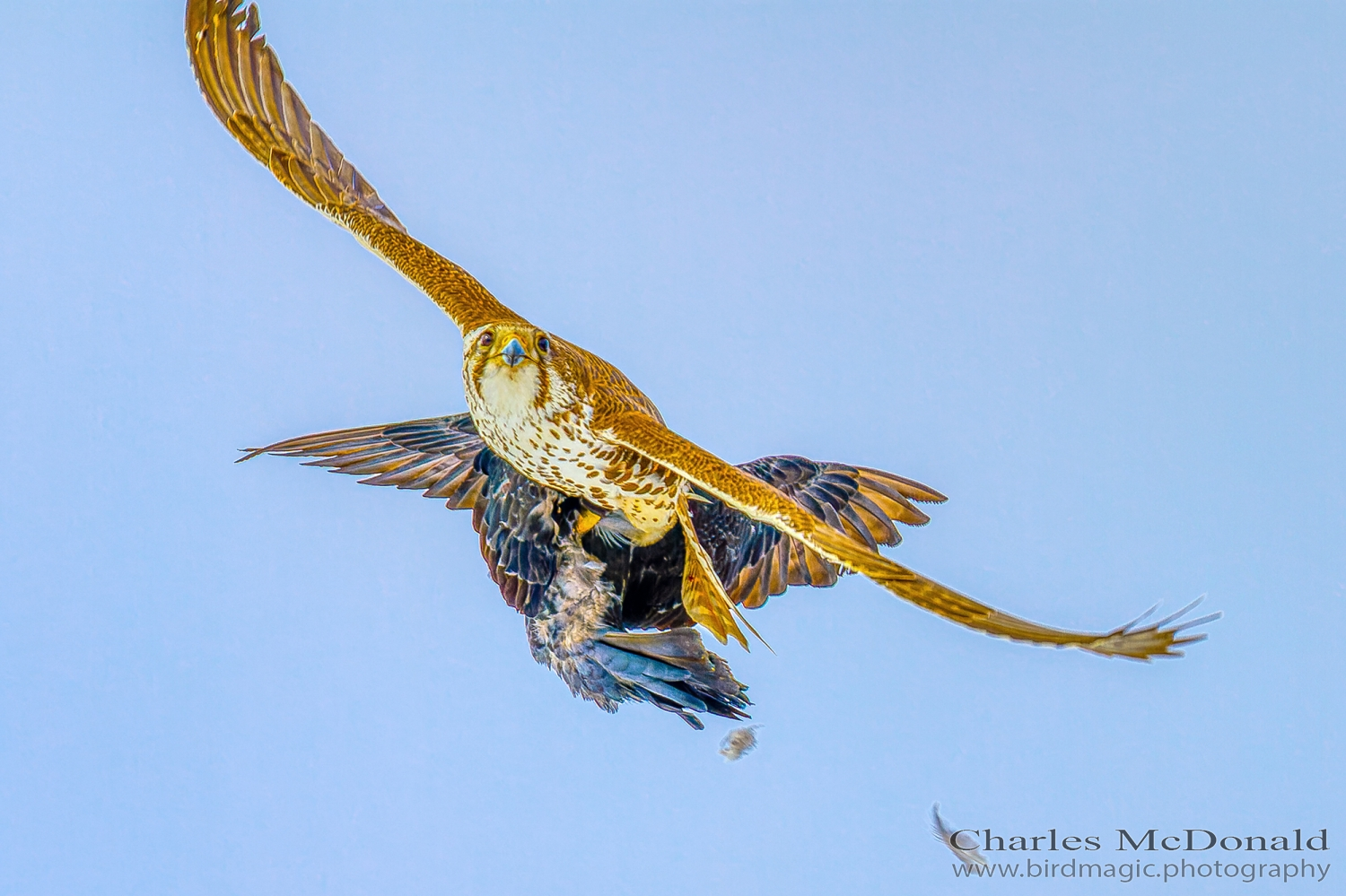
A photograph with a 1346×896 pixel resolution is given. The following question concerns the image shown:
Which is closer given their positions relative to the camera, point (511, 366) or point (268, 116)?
point (511, 366)

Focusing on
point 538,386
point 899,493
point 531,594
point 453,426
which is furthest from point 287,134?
point 899,493

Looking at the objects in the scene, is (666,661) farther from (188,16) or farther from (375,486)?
(188,16)

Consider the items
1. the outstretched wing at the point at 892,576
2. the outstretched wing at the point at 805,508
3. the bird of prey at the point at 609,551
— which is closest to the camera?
the outstretched wing at the point at 892,576

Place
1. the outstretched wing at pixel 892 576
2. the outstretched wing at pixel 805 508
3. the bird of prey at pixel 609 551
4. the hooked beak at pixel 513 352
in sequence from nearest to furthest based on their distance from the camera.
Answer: the outstretched wing at pixel 892 576
the hooked beak at pixel 513 352
the bird of prey at pixel 609 551
the outstretched wing at pixel 805 508

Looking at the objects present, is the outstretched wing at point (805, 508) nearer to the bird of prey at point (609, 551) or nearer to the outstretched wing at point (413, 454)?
the bird of prey at point (609, 551)

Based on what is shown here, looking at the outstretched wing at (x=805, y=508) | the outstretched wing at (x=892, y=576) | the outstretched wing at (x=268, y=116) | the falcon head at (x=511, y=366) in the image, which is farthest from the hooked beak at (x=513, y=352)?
the outstretched wing at (x=805, y=508)

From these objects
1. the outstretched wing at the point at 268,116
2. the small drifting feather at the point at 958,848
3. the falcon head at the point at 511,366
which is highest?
the outstretched wing at the point at 268,116

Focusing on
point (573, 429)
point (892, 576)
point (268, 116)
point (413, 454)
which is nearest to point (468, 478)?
point (413, 454)

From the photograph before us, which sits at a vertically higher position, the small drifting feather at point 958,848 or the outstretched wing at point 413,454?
the outstretched wing at point 413,454

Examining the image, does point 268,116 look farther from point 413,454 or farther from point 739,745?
point 739,745
